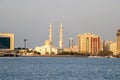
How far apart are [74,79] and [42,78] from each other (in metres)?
4.51

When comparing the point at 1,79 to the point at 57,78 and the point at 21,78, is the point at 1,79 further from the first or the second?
the point at 57,78

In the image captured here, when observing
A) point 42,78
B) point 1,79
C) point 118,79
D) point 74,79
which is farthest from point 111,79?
point 1,79

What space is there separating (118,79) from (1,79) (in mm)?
15530

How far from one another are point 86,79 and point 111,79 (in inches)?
137

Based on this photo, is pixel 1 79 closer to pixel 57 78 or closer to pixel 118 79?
pixel 57 78

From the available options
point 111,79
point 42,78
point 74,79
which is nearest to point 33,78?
point 42,78

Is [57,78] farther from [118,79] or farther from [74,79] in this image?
[118,79]

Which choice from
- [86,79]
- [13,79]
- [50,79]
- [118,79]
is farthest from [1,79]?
[118,79]

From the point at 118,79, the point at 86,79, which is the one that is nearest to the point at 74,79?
the point at 86,79

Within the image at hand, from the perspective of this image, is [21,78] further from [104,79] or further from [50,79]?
[104,79]

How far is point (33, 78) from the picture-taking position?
68.7 m

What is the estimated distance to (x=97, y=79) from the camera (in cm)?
A: 6769

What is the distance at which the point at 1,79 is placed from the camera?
66.2 m

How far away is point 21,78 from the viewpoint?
68750mm
